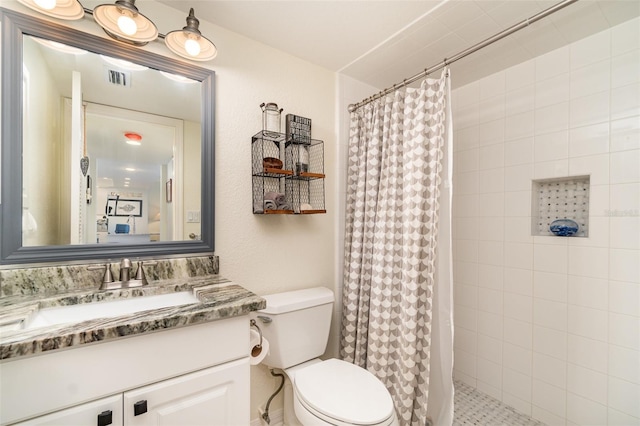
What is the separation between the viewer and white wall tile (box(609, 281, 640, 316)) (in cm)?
136

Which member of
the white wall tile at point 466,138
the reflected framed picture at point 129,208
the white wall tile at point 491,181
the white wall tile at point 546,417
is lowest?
the white wall tile at point 546,417

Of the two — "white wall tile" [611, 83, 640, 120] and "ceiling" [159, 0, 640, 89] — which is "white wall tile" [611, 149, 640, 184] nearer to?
"white wall tile" [611, 83, 640, 120]

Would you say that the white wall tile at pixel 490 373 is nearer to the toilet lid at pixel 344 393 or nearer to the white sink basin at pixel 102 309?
the toilet lid at pixel 344 393

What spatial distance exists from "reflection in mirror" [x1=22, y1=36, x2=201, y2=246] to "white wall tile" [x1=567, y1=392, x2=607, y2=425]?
7.49 feet

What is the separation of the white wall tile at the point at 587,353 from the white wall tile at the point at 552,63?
154cm

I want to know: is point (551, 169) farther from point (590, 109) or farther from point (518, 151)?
point (590, 109)

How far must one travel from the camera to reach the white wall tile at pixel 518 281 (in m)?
1.72

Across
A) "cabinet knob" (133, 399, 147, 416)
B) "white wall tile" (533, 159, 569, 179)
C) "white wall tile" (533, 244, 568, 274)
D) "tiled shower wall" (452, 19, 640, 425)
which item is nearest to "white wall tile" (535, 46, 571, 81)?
"tiled shower wall" (452, 19, 640, 425)

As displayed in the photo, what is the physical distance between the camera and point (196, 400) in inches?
35.2

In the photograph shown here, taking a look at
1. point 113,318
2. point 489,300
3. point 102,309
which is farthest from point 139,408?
point 489,300

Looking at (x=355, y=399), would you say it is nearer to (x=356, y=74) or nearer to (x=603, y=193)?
(x=603, y=193)

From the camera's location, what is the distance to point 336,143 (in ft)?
6.28

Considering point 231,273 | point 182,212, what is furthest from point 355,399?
point 182,212

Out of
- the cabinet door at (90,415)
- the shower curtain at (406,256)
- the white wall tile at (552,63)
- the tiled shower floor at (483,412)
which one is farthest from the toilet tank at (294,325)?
the white wall tile at (552,63)
